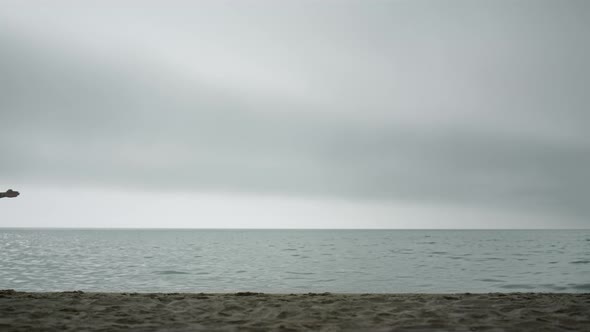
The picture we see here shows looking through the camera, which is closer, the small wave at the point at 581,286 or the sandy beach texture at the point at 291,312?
the sandy beach texture at the point at 291,312

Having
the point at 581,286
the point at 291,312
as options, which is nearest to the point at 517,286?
the point at 581,286

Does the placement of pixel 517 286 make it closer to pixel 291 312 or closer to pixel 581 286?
pixel 581 286

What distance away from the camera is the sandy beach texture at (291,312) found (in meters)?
8.90

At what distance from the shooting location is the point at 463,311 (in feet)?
34.0

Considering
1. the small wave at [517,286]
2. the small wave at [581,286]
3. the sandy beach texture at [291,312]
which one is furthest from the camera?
the small wave at [517,286]

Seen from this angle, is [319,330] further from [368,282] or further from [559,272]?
[559,272]

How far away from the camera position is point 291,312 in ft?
34.1

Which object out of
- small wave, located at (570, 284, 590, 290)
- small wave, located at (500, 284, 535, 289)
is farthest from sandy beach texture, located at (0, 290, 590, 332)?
small wave, located at (570, 284, 590, 290)

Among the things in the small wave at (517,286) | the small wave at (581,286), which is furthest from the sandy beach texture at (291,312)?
the small wave at (581,286)

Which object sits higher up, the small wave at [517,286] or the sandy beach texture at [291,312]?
the sandy beach texture at [291,312]

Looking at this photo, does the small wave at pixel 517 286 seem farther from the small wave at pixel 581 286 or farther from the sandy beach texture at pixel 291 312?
the sandy beach texture at pixel 291 312

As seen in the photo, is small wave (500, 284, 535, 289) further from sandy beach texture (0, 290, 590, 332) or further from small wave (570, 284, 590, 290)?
sandy beach texture (0, 290, 590, 332)

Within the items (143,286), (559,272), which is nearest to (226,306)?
(143,286)

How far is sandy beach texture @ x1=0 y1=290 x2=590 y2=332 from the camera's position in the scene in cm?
890
